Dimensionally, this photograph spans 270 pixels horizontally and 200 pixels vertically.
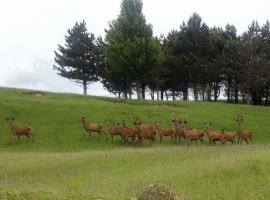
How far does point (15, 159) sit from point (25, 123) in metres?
14.2

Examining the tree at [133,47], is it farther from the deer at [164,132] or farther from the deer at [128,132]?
the deer at [128,132]

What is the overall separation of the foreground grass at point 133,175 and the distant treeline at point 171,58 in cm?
3937

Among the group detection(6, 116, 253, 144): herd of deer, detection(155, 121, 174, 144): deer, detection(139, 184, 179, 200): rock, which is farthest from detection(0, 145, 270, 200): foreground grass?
detection(155, 121, 174, 144): deer

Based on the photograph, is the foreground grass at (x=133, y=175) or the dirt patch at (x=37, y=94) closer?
the foreground grass at (x=133, y=175)

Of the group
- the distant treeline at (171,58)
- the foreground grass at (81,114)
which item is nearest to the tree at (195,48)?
the distant treeline at (171,58)

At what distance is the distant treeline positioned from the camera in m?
67.0

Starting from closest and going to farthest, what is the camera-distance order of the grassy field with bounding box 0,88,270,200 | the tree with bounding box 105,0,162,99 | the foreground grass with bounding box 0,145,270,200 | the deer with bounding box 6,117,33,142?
the foreground grass with bounding box 0,145,270,200
the grassy field with bounding box 0,88,270,200
the deer with bounding box 6,117,33,142
the tree with bounding box 105,0,162,99

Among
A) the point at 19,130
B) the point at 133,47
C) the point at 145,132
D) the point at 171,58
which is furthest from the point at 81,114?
the point at 171,58

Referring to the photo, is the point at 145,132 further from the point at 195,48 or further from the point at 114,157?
the point at 195,48

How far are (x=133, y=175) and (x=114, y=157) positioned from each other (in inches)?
242

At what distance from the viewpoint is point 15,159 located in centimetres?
2803

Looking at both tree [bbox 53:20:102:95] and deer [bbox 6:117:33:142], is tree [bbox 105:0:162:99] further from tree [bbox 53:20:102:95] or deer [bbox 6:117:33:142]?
deer [bbox 6:117:33:142]

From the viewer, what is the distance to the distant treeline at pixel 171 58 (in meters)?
67.0

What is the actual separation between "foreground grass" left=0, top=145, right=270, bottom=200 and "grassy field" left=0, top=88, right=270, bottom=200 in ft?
0.10
